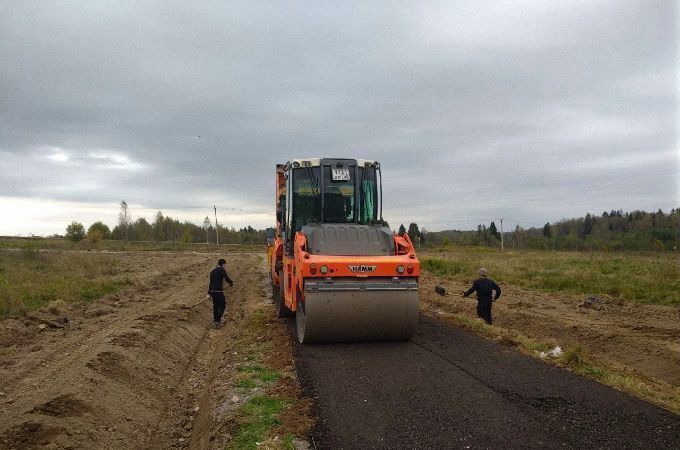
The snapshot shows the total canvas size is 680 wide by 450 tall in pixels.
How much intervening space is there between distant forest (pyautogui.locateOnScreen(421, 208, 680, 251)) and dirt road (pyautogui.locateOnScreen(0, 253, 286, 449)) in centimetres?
5873

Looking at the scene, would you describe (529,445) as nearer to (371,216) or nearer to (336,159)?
(371,216)

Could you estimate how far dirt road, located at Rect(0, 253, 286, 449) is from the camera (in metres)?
5.70

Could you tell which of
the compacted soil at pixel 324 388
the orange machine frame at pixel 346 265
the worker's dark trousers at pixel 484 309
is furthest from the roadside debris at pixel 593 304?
the orange machine frame at pixel 346 265

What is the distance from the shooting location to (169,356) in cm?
967

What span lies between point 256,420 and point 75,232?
62.2m

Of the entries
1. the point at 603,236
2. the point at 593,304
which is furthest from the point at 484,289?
the point at 603,236

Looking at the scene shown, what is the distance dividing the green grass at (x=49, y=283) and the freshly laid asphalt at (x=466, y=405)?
8.83 m

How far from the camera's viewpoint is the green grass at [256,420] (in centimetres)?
511

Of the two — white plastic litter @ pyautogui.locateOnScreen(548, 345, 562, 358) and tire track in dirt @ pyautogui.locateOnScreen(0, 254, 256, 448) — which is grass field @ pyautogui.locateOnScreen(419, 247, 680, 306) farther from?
tire track in dirt @ pyautogui.locateOnScreen(0, 254, 256, 448)

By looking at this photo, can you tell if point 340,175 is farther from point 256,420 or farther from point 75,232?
point 75,232

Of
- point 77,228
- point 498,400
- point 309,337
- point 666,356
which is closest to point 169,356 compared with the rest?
point 309,337

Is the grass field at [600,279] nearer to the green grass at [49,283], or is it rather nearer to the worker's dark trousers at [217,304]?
the worker's dark trousers at [217,304]

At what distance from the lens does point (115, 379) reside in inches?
297

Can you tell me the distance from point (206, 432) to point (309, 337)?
315 cm
